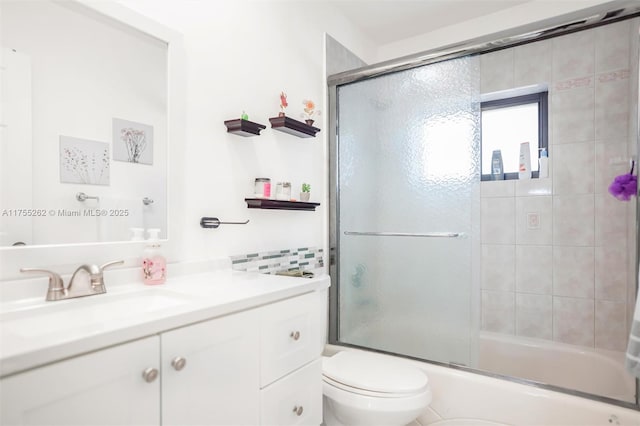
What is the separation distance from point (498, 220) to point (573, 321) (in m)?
0.77

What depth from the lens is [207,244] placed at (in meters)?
1.49

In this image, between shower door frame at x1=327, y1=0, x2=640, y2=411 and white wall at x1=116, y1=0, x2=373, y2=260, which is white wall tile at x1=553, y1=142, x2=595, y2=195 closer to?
shower door frame at x1=327, y1=0, x2=640, y2=411

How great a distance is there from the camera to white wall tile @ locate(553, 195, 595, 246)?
90.1 inches

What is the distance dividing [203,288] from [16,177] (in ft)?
1.91

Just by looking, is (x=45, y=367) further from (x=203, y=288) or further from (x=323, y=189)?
(x=323, y=189)

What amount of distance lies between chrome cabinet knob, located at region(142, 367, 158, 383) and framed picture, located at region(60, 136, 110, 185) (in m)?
0.65

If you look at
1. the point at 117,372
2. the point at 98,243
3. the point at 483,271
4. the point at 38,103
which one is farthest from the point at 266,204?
the point at 483,271

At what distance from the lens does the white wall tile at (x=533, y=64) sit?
8.00ft

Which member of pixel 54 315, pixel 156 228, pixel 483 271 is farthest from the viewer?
pixel 483 271

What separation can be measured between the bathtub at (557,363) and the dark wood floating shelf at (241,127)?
185 cm

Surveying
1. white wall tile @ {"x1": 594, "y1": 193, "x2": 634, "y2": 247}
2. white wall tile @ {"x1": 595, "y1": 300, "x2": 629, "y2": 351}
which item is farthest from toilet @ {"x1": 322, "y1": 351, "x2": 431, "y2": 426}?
white wall tile @ {"x1": 594, "y1": 193, "x2": 634, "y2": 247}

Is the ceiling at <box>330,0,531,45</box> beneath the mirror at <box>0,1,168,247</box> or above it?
above

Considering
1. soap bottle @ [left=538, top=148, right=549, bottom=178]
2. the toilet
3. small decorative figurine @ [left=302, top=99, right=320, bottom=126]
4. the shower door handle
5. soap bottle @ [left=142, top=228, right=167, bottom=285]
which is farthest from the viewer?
soap bottle @ [left=538, top=148, right=549, bottom=178]

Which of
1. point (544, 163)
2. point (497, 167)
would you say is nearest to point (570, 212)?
point (544, 163)
